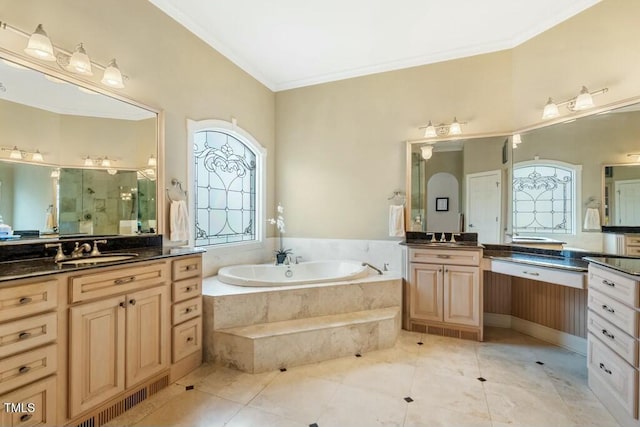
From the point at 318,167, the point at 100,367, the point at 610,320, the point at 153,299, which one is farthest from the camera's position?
the point at 318,167

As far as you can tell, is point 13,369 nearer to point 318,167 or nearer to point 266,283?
point 266,283

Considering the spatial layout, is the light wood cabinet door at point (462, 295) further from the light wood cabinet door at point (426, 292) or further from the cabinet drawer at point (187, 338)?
the cabinet drawer at point (187, 338)

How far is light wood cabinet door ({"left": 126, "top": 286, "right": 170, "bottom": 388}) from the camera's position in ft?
6.01

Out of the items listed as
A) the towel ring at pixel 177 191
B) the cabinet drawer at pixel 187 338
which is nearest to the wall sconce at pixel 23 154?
the towel ring at pixel 177 191

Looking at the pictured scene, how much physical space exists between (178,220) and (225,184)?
40.4 inches

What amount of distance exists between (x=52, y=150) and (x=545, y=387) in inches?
152

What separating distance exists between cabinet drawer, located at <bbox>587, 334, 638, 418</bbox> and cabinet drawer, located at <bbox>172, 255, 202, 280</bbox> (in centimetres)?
290

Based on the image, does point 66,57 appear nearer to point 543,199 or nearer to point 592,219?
point 543,199

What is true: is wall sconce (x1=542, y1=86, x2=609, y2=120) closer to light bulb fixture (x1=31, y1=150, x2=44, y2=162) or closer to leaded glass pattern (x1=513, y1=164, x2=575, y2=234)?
leaded glass pattern (x1=513, y1=164, x2=575, y2=234)

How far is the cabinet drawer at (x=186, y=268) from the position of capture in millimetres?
2152

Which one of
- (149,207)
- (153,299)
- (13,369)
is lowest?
(13,369)

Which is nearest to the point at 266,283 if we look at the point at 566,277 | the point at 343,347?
the point at 343,347

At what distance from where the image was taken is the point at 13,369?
132 cm

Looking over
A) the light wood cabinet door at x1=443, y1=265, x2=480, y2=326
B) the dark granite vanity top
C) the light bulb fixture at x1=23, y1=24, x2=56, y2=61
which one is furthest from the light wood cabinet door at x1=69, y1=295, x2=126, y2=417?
the light wood cabinet door at x1=443, y1=265, x2=480, y2=326
